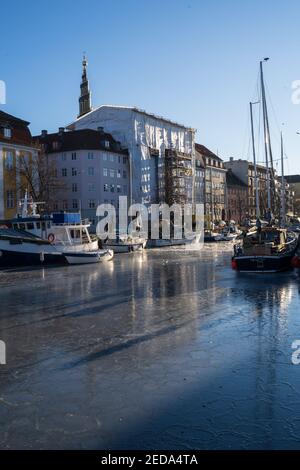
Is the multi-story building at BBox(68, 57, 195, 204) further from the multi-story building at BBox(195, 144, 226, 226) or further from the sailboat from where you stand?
the sailboat

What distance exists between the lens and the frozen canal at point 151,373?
20.3 feet

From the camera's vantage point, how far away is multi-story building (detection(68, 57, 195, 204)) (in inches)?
2923

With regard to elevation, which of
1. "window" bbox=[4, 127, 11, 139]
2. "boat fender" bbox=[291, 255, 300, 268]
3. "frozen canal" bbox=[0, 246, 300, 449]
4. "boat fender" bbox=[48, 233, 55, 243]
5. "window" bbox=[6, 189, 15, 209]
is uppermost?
"window" bbox=[4, 127, 11, 139]

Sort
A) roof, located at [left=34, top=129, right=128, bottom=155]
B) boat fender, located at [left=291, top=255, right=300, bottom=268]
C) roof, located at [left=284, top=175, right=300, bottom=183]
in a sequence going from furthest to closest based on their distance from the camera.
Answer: roof, located at [left=284, top=175, right=300, bottom=183], roof, located at [left=34, top=129, right=128, bottom=155], boat fender, located at [left=291, top=255, right=300, bottom=268]

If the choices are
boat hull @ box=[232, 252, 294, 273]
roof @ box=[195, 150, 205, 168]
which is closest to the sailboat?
boat hull @ box=[232, 252, 294, 273]

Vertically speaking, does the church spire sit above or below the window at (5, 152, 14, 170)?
above

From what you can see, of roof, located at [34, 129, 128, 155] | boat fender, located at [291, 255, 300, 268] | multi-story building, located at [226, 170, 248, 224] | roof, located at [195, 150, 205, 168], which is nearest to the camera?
boat fender, located at [291, 255, 300, 268]

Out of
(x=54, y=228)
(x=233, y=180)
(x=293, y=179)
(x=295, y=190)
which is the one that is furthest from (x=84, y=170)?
(x=293, y=179)

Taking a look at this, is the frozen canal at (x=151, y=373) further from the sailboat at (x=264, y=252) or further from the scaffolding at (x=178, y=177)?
the scaffolding at (x=178, y=177)

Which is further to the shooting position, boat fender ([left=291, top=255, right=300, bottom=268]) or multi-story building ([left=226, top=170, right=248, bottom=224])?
multi-story building ([left=226, top=170, right=248, bottom=224])

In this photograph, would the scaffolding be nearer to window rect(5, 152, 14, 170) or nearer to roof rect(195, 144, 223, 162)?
roof rect(195, 144, 223, 162)

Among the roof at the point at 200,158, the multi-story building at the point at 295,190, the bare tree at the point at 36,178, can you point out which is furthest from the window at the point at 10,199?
the multi-story building at the point at 295,190

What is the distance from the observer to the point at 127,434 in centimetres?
612

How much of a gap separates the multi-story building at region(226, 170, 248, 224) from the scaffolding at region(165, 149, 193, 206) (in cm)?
2310
